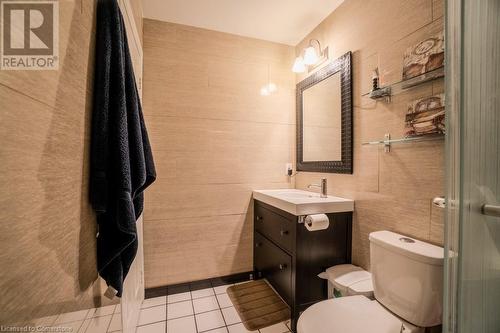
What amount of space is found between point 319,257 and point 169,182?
1.38 m

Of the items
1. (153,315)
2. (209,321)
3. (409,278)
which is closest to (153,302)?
(153,315)

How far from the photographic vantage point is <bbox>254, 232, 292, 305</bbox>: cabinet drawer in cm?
154

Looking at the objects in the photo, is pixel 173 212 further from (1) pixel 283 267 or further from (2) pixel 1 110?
(2) pixel 1 110

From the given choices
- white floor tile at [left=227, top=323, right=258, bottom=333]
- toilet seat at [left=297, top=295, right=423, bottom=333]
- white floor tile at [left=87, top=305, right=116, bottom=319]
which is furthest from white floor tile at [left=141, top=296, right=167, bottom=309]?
toilet seat at [left=297, top=295, right=423, bottom=333]

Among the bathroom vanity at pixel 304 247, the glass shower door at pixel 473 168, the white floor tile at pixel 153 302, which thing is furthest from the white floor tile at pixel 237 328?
the glass shower door at pixel 473 168

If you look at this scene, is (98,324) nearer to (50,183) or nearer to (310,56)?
(50,183)

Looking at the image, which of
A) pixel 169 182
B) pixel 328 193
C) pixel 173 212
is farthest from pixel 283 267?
pixel 169 182

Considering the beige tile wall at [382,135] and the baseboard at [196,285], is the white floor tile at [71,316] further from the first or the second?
the beige tile wall at [382,135]

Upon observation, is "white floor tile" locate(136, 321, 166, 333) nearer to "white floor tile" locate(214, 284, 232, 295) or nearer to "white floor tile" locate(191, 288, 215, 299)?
"white floor tile" locate(191, 288, 215, 299)

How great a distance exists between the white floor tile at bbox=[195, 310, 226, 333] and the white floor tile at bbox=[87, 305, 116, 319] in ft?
2.68

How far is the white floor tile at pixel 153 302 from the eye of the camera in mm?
1761

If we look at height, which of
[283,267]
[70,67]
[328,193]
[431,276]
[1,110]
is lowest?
[283,267]

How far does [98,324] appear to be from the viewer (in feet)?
2.57

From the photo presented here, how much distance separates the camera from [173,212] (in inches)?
75.8
